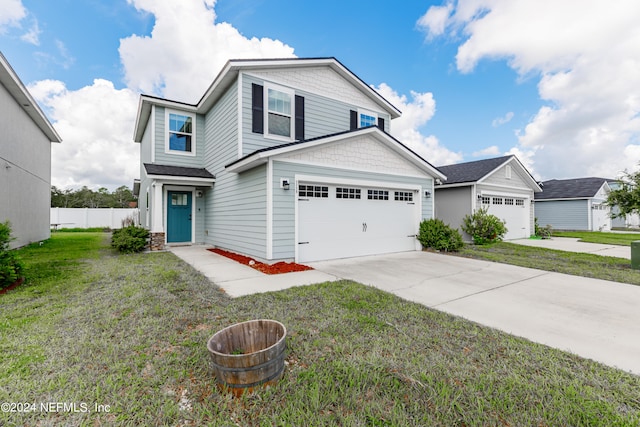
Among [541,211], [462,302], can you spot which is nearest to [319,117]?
[462,302]

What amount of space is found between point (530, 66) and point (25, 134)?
20.2 m

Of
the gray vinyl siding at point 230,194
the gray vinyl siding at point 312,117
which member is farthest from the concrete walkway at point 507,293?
the gray vinyl siding at point 312,117

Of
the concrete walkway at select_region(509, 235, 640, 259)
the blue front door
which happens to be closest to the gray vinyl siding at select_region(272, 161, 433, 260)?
the blue front door

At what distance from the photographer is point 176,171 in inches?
391

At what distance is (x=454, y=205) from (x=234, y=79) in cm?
1100

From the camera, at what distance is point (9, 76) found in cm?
784

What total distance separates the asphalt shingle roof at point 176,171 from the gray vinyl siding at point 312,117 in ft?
9.54

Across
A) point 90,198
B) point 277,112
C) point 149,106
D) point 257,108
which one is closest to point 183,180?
point 149,106

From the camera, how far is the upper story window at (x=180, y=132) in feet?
34.6

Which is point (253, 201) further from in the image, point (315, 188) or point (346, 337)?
point (346, 337)

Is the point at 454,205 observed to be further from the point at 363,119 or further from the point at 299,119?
the point at 299,119

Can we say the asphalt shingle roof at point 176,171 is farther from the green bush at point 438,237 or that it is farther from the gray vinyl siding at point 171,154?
the green bush at point 438,237

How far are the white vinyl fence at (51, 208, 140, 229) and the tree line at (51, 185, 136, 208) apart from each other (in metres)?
14.3

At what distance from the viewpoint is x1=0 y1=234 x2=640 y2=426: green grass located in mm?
1798
